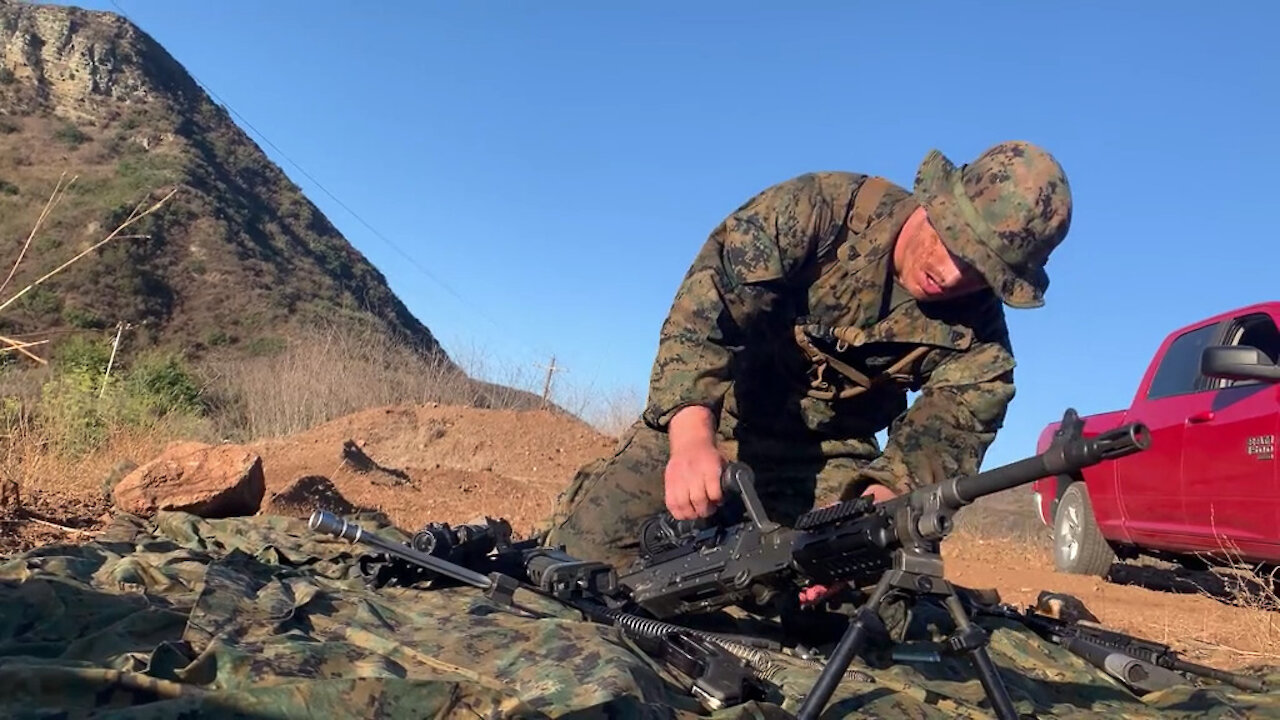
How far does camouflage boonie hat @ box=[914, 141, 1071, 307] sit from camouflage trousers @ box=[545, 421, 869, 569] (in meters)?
0.94

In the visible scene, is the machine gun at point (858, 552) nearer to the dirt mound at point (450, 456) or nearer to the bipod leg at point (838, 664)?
the bipod leg at point (838, 664)

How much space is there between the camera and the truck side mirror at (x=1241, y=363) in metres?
4.33

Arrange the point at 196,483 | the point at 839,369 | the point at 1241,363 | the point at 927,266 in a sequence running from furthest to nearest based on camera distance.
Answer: the point at 196,483 → the point at 1241,363 → the point at 839,369 → the point at 927,266

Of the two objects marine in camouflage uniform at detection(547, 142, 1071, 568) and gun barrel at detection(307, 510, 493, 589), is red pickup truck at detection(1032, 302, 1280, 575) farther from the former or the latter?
gun barrel at detection(307, 510, 493, 589)

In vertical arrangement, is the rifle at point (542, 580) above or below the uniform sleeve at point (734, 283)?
below

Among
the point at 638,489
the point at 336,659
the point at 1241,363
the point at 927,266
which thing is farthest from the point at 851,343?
the point at 336,659

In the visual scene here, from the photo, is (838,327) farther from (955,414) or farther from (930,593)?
(930,593)

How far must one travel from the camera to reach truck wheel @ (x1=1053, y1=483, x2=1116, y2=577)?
22.5 ft

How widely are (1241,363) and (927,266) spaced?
188 cm

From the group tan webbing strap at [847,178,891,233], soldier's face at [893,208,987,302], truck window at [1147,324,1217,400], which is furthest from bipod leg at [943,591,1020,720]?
truck window at [1147,324,1217,400]

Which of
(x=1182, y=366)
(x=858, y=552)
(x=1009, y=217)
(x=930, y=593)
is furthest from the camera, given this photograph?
(x=1182, y=366)

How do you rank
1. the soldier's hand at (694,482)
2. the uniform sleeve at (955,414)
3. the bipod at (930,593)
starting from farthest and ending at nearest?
the uniform sleeve at (955,414), the soldier's hand at (694,482), the bipod at (930,593)

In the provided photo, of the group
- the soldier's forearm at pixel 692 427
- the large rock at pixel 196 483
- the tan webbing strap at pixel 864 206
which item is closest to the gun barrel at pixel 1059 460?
the soldier's forearm at pixel 692 427

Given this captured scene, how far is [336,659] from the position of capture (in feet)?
6.81
